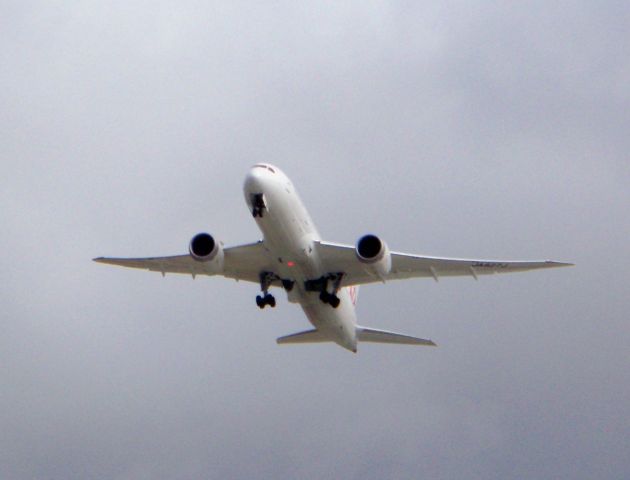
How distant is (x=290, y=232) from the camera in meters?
38.3

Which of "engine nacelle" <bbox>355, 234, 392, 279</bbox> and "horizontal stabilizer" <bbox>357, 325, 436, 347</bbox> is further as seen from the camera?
"horizontal stabilizer" <bbox>357, 325, 436, 347</bbox>

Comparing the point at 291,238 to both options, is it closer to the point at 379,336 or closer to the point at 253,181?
the point at 253,181

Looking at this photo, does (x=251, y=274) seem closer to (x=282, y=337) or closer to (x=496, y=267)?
(x=282, y=337)

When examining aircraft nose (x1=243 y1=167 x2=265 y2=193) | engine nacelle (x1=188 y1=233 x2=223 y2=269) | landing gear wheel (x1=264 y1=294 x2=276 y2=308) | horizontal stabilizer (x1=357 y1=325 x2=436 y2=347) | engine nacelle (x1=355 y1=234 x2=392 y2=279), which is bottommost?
horizontal stabilizer (x1=357 y1=325 x2=436 y2=347)

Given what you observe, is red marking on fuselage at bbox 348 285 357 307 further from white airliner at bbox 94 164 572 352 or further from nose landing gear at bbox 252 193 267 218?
nose landing gear at bbox 252 193 267 218

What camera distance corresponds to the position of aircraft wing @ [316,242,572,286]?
132 feet

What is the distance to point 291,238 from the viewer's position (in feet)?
126

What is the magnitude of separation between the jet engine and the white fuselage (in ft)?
6.16

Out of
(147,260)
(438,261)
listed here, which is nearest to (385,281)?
(438,261)

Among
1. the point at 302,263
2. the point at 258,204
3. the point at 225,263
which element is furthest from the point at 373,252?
the point at 225,263

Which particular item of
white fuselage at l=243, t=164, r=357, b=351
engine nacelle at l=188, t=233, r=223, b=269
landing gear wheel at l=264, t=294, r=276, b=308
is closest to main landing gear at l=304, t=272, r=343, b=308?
white fuselage at l=243, t=164, r=357, b=351

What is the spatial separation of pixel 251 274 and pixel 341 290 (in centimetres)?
316

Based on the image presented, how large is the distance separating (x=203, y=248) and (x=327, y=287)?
4315 millimetres

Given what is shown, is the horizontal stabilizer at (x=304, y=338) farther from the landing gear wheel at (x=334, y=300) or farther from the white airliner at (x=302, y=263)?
the landing gear wheel at (x=334, y=300)
